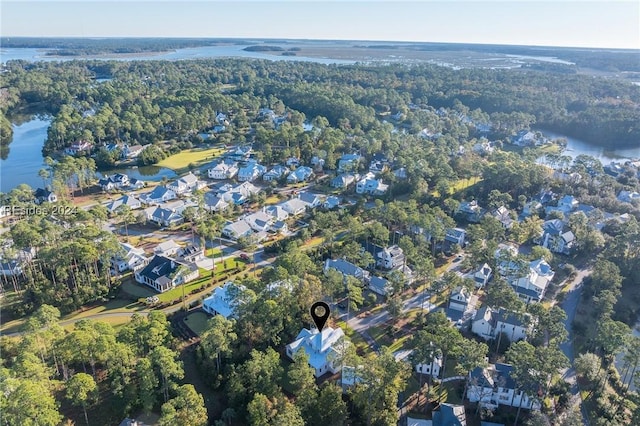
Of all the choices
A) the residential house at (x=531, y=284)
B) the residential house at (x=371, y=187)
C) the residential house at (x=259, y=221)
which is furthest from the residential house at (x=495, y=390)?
the residential house at (x=371, y=187)

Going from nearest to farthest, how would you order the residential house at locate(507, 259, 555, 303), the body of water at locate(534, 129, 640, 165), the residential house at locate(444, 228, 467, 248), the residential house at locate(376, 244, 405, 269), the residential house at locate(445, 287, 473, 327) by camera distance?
the residential house at locate(445, 287, 473, 327), the residential house at locate(507, 259, 555, 303), the residential house at locate(376, 244, 405, 269), the residential house at locate(444, 228, 467, 248), the body of water at locate(534, 129, 640, 165)

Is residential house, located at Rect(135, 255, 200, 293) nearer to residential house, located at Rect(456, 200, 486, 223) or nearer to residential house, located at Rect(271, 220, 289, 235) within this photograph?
residential house, located at Rect(271, 220, 289, 235)

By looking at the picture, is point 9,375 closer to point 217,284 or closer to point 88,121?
point 217,284

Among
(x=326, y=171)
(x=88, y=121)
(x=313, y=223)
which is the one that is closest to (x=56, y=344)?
(x=313, y=223)

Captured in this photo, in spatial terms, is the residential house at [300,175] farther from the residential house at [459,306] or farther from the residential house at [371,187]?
the residential house at [459,306]

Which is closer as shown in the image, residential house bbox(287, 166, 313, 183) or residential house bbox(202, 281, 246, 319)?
residential house bbox(202, 281, 246, 319)

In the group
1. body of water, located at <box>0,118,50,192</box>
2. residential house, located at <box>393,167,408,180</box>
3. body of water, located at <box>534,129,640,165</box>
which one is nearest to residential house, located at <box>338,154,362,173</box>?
residential house, located at <box>393,167,408,180</box>
